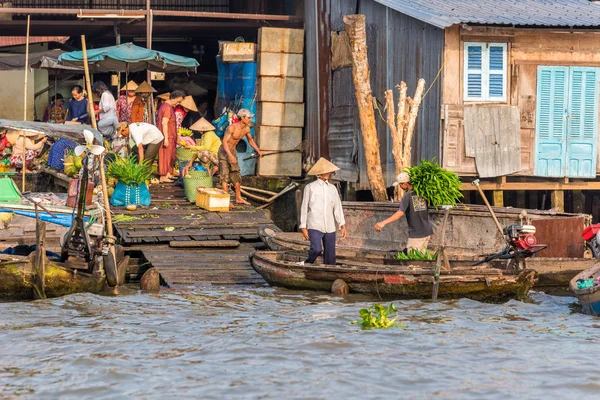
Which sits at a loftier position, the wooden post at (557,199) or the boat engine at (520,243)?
the wooden post at (557,199)

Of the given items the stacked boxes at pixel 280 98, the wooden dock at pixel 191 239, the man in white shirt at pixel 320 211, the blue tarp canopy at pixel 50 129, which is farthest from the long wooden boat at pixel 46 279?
the stacked boxes at pixel 280 98

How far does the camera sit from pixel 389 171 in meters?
19.4

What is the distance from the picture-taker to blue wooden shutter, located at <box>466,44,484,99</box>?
59.5 feet

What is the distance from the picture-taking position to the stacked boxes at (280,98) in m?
22.6

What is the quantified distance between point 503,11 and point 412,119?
7.47 ft

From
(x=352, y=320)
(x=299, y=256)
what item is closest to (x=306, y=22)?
(x=299, y=256)

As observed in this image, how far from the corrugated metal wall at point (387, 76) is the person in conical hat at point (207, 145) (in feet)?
7.59

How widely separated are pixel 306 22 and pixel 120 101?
413cm

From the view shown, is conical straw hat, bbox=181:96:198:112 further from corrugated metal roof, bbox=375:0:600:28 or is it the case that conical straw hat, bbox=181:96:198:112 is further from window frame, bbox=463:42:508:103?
window frame, bbox=463:42:508:103

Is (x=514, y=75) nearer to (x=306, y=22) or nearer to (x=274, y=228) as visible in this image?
(x=274, y=228)

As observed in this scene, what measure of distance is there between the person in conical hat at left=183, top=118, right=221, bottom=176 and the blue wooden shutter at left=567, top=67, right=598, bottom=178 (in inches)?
249

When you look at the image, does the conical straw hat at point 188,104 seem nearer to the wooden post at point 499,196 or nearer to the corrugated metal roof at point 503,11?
the corrugated metal roof at point 503,11

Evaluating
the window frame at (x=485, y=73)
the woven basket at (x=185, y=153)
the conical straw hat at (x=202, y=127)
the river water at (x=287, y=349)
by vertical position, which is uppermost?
the window frame at (x=485, y=73)

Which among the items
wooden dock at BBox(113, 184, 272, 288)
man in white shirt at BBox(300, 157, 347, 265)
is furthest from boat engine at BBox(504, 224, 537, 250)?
wooden dock at BBox(113, 184, 272, 288)
